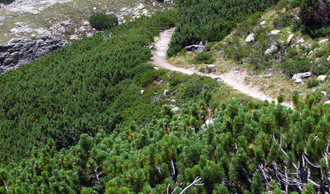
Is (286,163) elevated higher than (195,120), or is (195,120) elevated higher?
(286,163)

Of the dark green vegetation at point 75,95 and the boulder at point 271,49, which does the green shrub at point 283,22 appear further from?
the dark green vegetation at point 75,95

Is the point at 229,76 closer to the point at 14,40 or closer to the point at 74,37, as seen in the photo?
the point at 74,37

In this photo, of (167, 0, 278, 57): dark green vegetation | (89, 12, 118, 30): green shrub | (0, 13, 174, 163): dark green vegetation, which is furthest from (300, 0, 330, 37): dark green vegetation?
(89, 12, 118, 30): green shrub

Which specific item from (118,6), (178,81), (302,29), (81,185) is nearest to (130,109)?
(178,81)

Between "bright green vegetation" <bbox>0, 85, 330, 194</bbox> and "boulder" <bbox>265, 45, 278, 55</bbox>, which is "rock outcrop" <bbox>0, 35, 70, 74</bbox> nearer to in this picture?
"boulder" <bbox>265, 45, 278, 55</bbox>

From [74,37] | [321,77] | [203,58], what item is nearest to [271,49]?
[321,77]

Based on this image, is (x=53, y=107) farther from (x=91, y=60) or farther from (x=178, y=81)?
(x=178, y=81)
